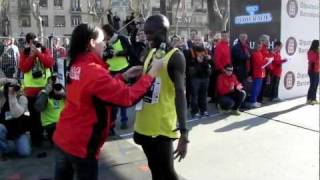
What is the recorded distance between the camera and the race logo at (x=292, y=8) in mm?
10352

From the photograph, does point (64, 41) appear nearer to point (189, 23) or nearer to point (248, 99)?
point (248, 99)

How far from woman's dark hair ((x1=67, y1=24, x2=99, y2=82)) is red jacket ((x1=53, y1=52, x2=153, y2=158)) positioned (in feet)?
0.19

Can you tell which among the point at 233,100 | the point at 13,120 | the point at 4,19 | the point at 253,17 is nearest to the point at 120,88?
the point at 13,120

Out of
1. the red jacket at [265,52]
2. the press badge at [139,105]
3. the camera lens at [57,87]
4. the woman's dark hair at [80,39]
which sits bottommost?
the camera lens at [57,87]

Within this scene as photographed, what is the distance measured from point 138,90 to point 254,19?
8.06 metres

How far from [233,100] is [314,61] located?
207cm

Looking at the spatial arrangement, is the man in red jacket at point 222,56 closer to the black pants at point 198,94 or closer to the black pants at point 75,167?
the black pants at point 198,94

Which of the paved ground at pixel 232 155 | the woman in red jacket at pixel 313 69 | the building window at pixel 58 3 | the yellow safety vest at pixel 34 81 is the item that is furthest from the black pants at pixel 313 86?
the building window at pixel 58 3

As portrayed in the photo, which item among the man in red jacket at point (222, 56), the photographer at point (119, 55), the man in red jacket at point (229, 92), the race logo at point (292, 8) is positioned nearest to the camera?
the photographer at point (119, 55)

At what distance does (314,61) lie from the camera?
384 inches

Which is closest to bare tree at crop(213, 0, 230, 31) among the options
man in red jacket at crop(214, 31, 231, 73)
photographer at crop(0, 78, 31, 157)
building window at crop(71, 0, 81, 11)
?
man in red jacket at crop(214, 31, 231, 73)

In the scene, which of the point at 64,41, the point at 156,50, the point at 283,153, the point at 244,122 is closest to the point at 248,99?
the point at 244,122

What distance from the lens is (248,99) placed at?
388 inches

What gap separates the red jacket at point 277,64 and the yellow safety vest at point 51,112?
4981mm
